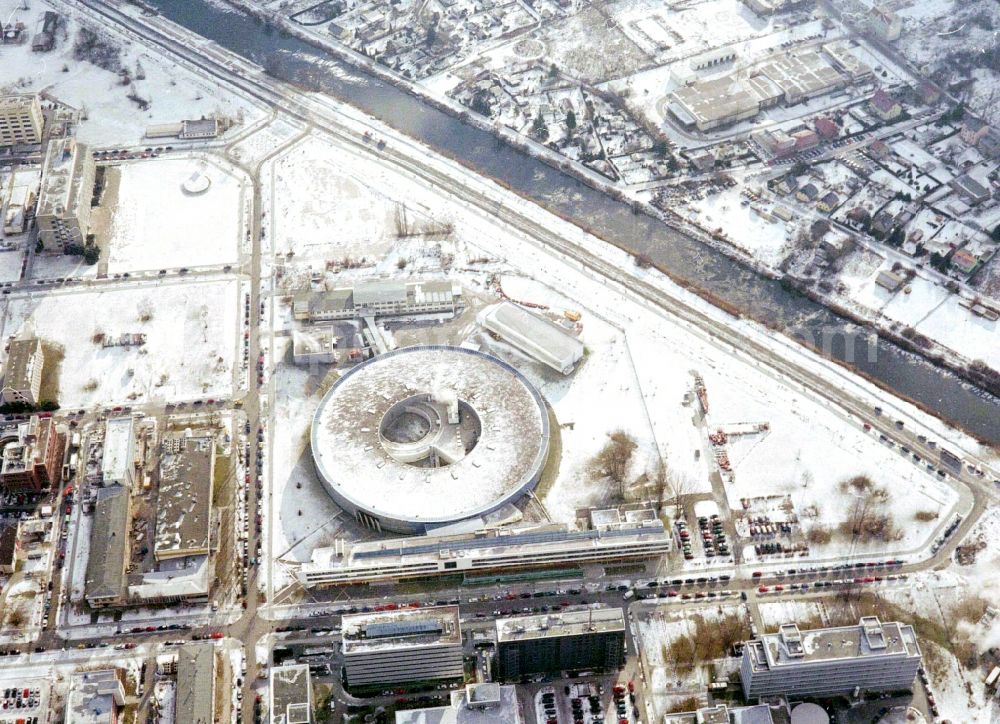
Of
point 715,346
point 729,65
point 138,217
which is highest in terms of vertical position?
point 729,65

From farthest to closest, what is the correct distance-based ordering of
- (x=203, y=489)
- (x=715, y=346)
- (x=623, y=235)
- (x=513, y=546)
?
(x=623, y=235) → (x=715, y=346) → (x=203, y=489) → (x=513, y=546)

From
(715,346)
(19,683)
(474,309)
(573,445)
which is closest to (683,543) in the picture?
(573,445)

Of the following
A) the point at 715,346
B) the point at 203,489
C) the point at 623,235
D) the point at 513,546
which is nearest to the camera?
the point at 513,546

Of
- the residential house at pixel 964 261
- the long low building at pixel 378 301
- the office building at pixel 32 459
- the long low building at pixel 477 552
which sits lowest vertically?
the long low building at pixel 477 552

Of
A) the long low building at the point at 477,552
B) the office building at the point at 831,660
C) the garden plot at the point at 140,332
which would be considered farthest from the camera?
the garden plot at the point at 140,332

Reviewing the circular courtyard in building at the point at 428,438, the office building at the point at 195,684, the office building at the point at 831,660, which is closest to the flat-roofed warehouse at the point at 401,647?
the office building at the point at 195,684

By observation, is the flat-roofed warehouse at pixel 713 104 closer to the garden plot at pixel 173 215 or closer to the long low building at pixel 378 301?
the long low building at pixel 378 301

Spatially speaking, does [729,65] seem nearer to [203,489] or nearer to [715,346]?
[715,346]

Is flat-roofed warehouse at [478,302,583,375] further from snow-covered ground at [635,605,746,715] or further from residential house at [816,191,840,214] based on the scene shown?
residential house at [816,191,840,214]

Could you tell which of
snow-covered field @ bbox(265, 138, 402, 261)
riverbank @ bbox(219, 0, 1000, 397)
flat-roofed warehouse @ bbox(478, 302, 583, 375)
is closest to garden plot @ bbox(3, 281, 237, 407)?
snow-covered field @ bbox(265, 138, 402, 261)
